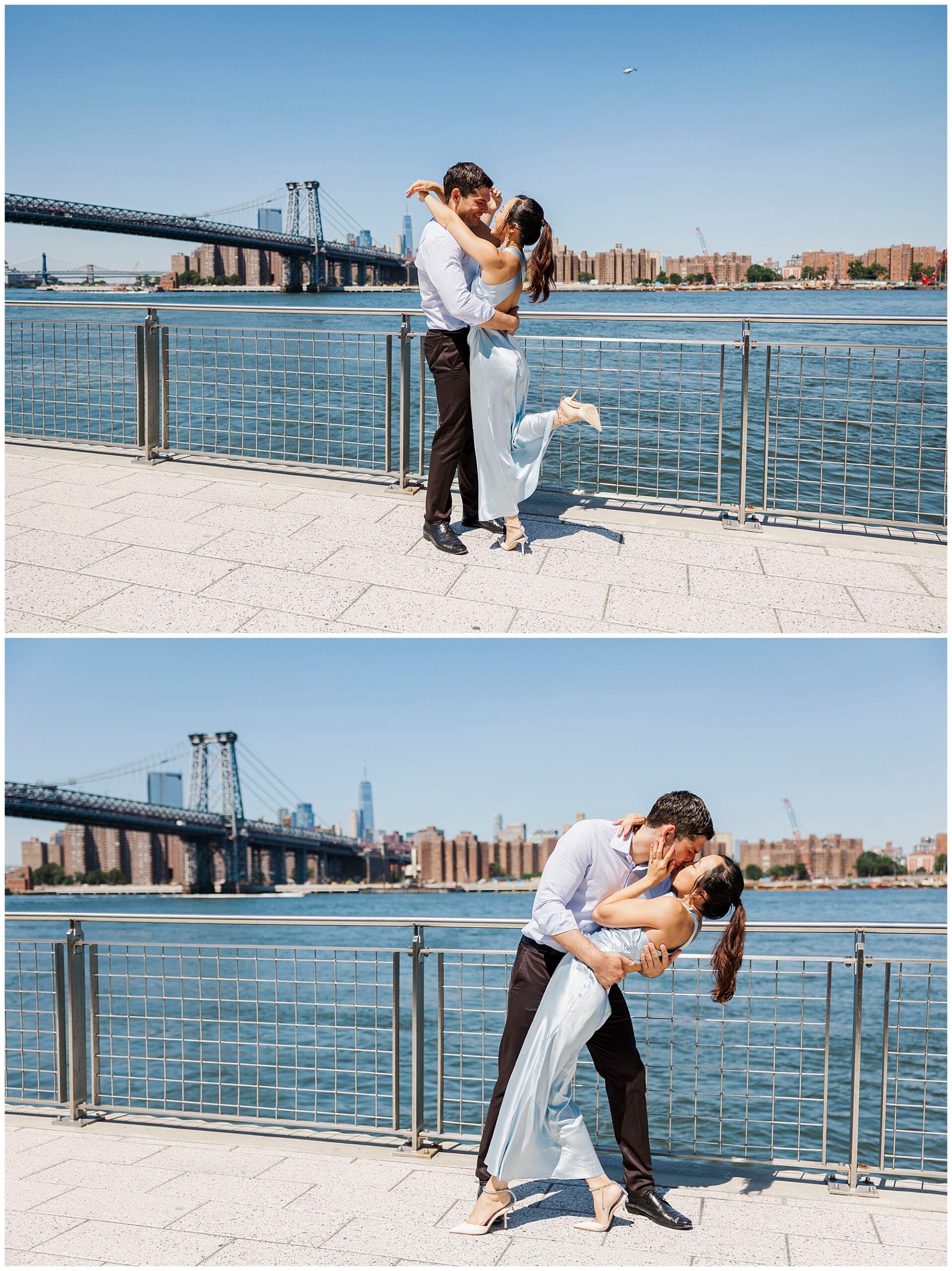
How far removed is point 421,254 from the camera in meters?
5.44

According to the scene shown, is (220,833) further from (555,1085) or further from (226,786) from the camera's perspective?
(555,1085)

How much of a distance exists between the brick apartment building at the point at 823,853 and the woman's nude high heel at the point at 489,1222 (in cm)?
8010

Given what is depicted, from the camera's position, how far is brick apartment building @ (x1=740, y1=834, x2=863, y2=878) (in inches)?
3201

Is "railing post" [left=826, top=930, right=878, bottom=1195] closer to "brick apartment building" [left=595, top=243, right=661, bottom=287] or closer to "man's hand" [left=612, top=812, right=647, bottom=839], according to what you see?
"man's hand" [left=612, top=812, right=647, bottom=839]

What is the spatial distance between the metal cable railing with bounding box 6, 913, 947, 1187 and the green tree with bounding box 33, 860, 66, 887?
56911mm

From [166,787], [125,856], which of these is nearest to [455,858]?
[125,856]

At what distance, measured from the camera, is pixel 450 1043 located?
12070mm

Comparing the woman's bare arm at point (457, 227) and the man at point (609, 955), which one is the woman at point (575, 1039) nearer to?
the man at point (609, 955)

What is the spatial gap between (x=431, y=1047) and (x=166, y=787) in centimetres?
8171

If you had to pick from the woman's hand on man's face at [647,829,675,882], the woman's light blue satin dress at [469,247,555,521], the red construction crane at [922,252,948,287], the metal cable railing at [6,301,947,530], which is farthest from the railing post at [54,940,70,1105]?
the red construction crane at [922,252,948,287]

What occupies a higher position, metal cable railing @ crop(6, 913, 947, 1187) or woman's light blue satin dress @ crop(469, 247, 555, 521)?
woman's light blue satin dress @ crop(469, 247, 555, 521)

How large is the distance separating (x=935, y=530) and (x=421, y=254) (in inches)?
143

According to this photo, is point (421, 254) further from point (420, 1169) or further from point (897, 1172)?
point (897, 1172)

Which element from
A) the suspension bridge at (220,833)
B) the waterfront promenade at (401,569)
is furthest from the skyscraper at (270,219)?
the waterfront promenade at (401,569)
